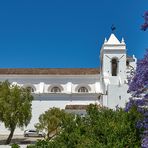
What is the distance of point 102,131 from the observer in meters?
13.3

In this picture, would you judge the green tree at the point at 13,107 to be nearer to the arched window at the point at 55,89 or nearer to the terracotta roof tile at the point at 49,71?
the terracotta roof tile at the point at 49,71

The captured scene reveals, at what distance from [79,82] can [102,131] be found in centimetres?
4069

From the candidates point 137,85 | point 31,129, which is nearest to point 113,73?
point 31,129

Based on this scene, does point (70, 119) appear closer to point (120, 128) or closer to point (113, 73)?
point (120, 128)

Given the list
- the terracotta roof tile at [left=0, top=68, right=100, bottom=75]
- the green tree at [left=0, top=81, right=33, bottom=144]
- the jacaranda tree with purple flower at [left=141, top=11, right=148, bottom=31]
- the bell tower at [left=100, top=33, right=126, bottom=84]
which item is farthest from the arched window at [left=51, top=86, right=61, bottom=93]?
the jacaranda tree with purple flower at [left=141, top=11, right=148, bottom=31]

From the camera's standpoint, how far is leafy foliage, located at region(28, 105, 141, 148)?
12781 millimetres

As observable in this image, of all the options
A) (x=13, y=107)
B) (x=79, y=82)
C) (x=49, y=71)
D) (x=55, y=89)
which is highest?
(x=49, y=71)

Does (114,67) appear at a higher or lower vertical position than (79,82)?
higher

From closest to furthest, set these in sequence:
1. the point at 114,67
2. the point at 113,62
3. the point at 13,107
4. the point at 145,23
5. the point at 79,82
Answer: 1. the point at 145,23
2. the point at 13,107
3. the point at 113,62
4. the point at 114,67
5. the point at 79,82

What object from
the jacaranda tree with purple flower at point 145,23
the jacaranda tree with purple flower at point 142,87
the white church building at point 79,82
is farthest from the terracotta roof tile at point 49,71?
the jacaranda tree with purple flower at point 145,23

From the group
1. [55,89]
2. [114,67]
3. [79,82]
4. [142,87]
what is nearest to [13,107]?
[142,87]

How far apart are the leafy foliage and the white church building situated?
29862mm

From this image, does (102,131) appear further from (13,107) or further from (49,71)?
(49,71)

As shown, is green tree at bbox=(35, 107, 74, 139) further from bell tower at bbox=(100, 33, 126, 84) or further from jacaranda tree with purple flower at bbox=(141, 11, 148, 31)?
jacaranda tree with purple flower at bbox=(141, 11, 148, 31)
